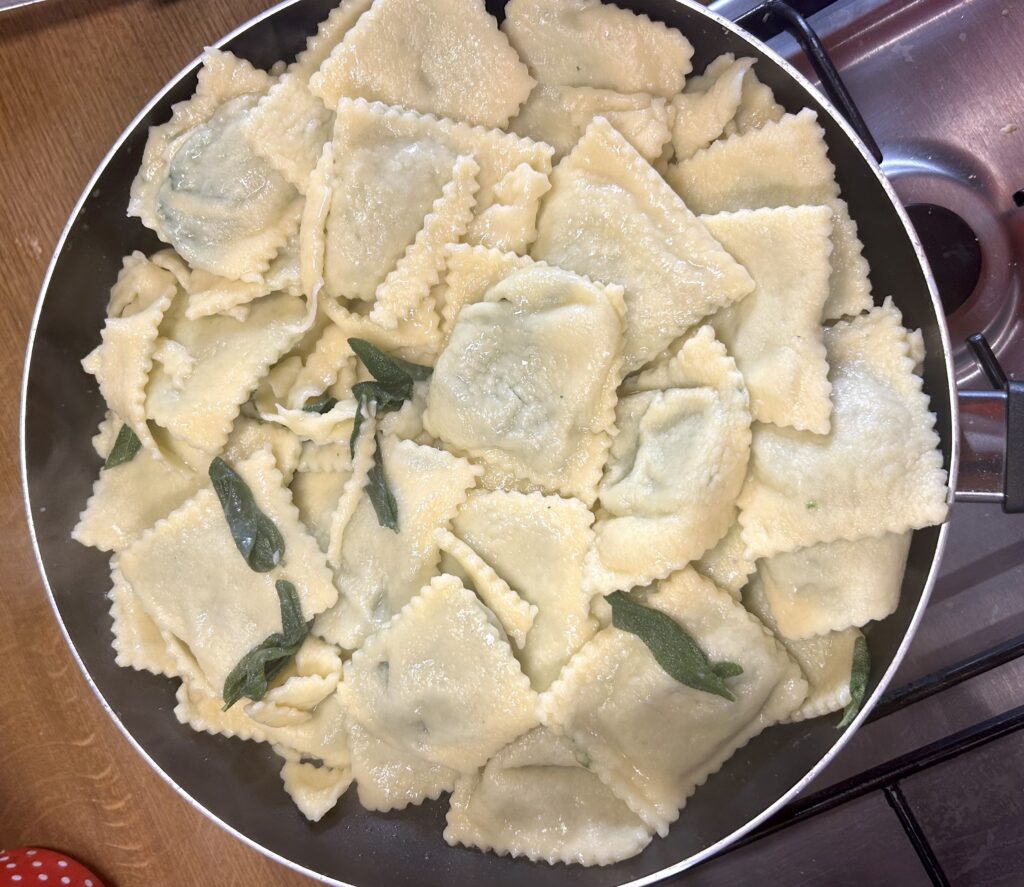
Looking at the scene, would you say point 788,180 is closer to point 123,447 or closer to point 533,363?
point 533,363

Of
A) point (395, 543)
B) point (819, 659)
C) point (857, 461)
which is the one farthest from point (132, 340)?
point (819, 659)

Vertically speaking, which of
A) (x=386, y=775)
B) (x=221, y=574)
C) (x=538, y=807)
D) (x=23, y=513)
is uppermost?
(x=23, y=513)

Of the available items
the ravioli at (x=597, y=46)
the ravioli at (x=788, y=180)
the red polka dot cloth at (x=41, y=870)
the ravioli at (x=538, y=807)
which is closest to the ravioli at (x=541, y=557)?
the ravioli at (x=538, y=807)

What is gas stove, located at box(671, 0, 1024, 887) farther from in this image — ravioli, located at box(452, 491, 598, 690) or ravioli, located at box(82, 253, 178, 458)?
ravioli, located at box(82, 253, 178, 458)

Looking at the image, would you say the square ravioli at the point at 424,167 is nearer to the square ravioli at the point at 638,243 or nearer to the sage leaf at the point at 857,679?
the square ravioli at the point at 638,243

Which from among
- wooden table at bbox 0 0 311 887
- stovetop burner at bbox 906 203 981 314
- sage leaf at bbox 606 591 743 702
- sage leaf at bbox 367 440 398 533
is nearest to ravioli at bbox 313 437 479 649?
sage leaf at bbox 367 440 398 533

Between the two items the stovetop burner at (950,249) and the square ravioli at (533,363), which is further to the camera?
the stovetop burner at (950,249)

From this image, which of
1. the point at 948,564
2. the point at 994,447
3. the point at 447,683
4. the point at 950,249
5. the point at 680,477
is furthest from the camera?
the point at 948,564
